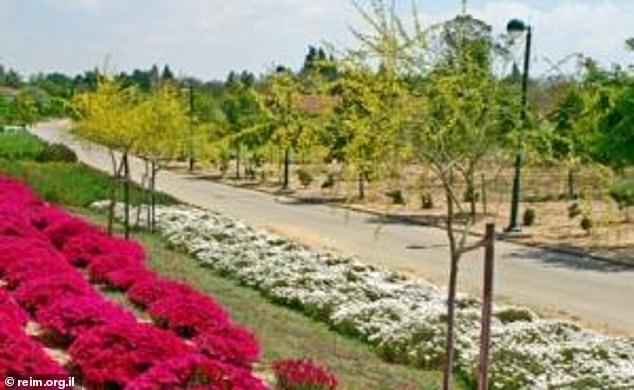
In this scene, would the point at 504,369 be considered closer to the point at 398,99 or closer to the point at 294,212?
the point at 398,99

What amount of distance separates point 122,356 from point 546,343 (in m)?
6.73

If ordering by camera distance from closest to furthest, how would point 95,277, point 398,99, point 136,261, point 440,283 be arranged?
point 398,99 < point 95,277 < point 136,261 < point 440,283

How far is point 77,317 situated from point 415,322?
5449 millimetres

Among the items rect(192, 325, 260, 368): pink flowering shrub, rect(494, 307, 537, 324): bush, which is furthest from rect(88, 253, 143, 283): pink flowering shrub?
rect(494, 307, 537, 324): bush

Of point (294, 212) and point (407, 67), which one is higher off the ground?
point (407, 67)

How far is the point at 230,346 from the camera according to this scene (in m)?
11.6

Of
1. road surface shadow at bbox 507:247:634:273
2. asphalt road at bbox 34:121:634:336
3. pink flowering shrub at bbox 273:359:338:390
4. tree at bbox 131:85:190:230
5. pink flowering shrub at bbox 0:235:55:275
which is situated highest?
tree at bbox 131:85:190:230

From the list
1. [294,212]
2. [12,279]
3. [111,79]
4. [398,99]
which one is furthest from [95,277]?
[294,212]

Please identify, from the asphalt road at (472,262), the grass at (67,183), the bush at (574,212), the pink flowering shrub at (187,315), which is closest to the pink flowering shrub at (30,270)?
the pink flowering shrub at (187,315)

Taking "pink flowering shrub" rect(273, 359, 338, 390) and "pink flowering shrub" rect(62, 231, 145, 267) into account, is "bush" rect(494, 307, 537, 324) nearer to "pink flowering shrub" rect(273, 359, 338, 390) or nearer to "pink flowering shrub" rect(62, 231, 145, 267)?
"pink flowering shrub" rect(62, 231, 145, 267)

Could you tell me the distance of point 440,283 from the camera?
71.5 ft

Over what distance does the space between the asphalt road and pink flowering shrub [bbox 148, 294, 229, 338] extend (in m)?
2.08

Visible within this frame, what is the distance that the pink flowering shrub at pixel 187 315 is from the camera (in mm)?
12859

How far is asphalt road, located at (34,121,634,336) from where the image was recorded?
786 inches
